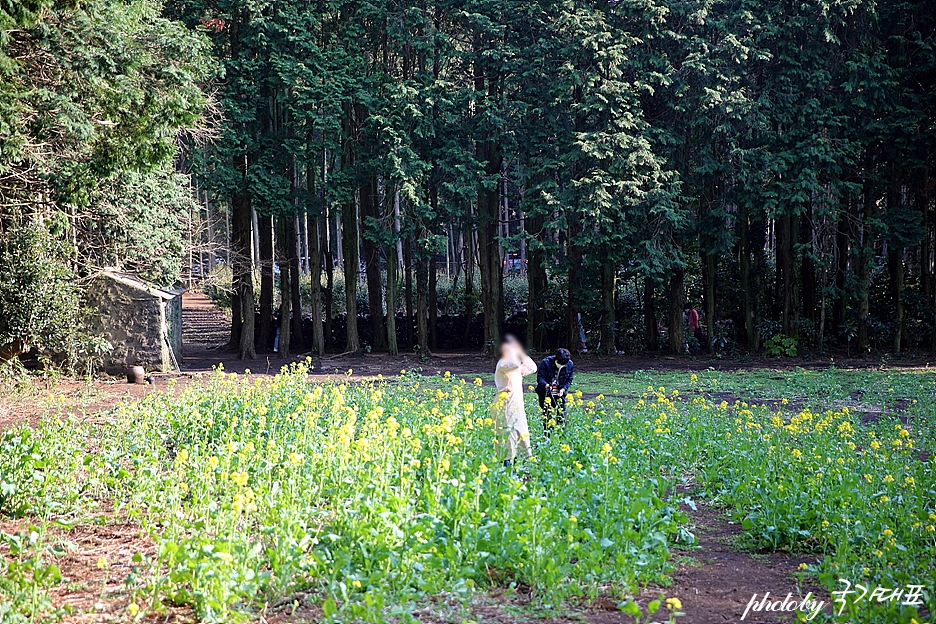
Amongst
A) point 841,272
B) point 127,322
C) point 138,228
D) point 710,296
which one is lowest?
point 127,322

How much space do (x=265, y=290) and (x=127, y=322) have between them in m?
7.33

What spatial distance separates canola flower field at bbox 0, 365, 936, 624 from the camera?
435 cm

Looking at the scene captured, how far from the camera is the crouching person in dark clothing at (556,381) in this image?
353 inches

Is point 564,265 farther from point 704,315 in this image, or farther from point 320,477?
point 320,477

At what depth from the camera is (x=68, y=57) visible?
10133 mm

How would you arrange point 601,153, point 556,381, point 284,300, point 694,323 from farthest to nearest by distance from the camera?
point 694,323 → point 284,300 → point 601,153 → point 556,381

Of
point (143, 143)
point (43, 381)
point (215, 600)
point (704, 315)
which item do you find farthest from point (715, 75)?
point (215, 600)

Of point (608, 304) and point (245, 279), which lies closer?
point (245, 279)

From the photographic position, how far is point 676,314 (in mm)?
22328

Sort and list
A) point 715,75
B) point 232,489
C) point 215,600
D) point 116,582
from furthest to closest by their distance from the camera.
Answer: point 715,75 < point 232,489 < point 116,582 < point 215,600

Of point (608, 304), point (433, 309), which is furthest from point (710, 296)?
point (433, 309)

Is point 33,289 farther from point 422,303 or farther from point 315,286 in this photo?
point 422,303

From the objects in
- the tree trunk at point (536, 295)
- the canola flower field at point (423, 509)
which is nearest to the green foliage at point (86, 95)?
the canola flower field at point (423, 509)

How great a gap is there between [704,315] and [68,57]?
1851cm
